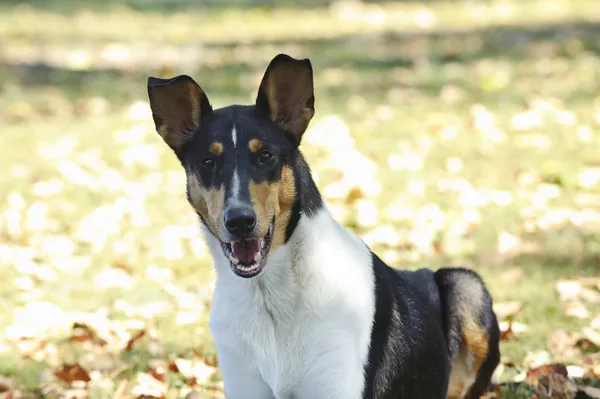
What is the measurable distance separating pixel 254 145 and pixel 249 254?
1.45 ft

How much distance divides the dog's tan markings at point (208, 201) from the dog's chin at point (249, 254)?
0.35 ft

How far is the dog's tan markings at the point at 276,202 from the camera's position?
409 cm

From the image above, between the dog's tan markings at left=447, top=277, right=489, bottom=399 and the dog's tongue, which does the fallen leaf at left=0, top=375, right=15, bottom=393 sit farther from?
the dog's tan markings at left=447, top=277, right=489, bottom=399

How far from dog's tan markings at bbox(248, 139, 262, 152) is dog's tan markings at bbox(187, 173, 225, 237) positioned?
0.70 ft

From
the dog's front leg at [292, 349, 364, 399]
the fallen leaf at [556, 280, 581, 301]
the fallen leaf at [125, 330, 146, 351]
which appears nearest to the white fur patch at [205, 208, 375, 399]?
the dog's front leg at [292, 349, 364, 399]

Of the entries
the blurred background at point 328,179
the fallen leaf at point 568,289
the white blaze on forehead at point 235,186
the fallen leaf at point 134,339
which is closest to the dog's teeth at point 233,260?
the white blaze on forehead at point 235,186

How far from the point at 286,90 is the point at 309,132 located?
629 centimetres

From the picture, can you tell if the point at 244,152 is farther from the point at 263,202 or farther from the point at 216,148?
the point at 263,202

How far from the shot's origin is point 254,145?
424 centimetres

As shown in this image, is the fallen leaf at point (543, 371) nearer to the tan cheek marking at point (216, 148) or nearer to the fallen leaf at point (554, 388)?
the fallen leaf at point (554, 388)

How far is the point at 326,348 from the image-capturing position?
13.9 feet

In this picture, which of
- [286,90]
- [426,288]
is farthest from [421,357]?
[286,90]

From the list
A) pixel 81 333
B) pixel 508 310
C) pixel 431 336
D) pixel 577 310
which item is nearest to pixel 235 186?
pixel 431 336

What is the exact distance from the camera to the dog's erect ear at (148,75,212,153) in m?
4.46
